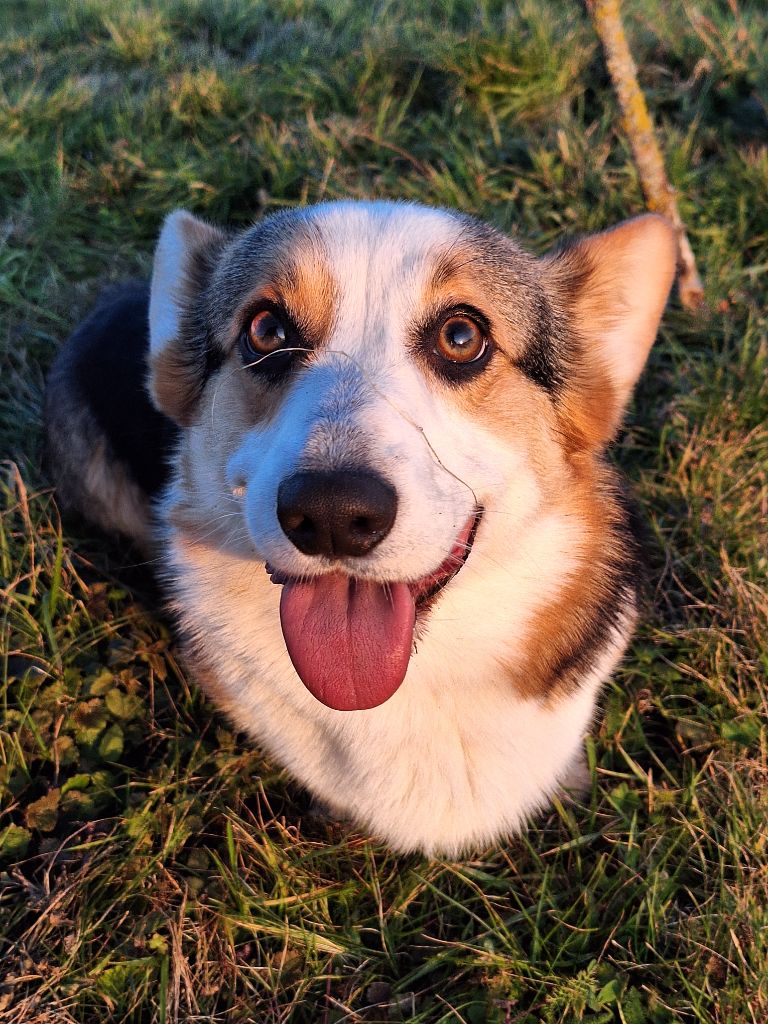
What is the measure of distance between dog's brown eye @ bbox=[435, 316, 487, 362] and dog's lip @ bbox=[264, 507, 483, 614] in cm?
43

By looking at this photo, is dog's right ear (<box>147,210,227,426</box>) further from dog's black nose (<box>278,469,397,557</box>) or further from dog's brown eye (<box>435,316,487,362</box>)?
dog's black nose (<box>278,469,397,557</box>)

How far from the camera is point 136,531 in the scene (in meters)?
3.54

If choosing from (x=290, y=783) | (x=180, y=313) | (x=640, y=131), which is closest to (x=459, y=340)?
(x=180, y=313)

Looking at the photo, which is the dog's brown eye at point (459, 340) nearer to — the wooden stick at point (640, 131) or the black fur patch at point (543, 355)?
the black fur patch at point (543, 355)

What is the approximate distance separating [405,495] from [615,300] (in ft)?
4.04

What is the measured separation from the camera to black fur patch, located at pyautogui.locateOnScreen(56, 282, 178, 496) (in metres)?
3.25

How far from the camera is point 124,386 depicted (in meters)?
3.36

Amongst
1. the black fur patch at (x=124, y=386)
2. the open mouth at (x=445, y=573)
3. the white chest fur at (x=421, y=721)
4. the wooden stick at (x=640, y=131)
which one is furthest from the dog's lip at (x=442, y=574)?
the wooden stick at (x=640, y=131)

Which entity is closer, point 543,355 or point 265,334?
point 265,334

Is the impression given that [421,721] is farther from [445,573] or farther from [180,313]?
[180,313]

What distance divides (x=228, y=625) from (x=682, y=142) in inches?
146

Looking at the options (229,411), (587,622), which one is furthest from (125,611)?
(587,622)

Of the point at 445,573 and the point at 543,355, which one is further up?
the point at 543,355

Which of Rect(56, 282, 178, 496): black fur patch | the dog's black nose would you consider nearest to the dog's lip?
the dog's black nose
